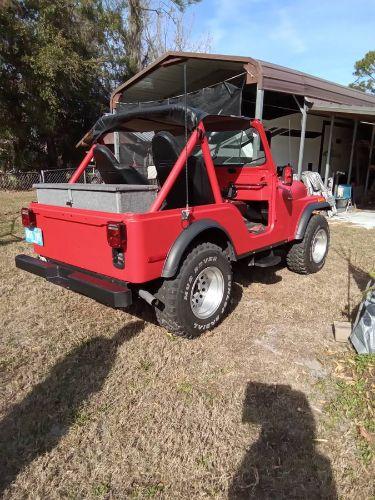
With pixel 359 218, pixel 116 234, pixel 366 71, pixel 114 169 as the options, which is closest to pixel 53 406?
pixel 116 234

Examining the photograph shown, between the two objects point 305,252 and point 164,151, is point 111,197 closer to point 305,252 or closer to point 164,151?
point 164,151

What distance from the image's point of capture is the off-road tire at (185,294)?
2.96 metres

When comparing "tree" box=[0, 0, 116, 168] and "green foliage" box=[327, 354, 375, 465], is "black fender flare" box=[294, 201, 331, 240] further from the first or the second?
"tree" box=[0, 0, 116, 168]

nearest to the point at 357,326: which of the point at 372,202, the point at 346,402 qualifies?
the point at 346,402

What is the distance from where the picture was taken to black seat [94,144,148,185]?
144 inches

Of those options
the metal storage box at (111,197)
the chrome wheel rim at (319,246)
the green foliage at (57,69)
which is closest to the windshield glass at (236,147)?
the chrome wheel rim at (319,246)

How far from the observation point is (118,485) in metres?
1.94

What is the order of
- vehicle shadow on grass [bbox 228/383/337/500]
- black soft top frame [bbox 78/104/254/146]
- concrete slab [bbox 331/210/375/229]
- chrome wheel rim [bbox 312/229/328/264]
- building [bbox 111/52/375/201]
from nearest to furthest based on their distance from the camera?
vehicle shadow on grass [bbox 228/383/337/500], black soft top frame [bbox 78/104/254/146], chrome wheel rim [bbox 312/229/328/264], building [bbox 111/52/375/201], concrete slab [bbox 331/210/375/229]

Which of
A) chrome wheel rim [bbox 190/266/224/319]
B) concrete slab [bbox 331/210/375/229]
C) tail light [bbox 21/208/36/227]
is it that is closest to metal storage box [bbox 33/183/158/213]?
tail light [bbox 21/208/36/227]

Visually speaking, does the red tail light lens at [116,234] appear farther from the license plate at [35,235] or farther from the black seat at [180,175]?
the license plate at [35,235]

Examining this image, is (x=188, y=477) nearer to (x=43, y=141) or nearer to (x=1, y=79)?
(x=1, y=79)

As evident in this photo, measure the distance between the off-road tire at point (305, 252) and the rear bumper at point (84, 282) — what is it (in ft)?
8.82

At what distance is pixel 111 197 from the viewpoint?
2.76m

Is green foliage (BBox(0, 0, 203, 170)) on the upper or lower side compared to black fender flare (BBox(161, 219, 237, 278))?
upper
